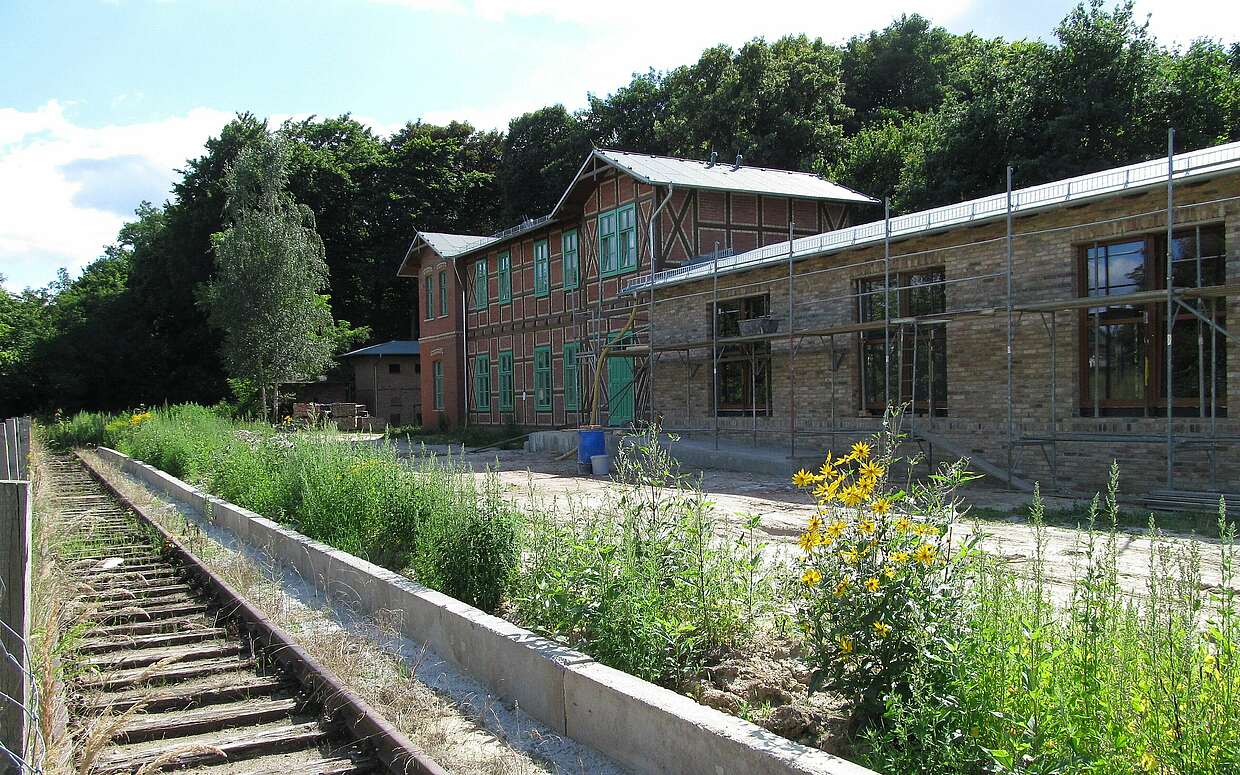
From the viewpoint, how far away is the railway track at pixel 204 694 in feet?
13.7

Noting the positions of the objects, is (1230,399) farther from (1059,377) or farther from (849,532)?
(849,532)

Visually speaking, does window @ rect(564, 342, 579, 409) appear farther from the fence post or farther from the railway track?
the fence post

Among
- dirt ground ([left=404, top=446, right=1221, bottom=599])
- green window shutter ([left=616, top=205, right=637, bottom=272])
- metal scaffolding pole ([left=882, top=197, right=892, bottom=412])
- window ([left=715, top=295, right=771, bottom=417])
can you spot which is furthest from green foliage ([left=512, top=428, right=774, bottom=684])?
green window shutter ([left=616, top=205, right=637, bottom=272])

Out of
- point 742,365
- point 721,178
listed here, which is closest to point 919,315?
point 742,365

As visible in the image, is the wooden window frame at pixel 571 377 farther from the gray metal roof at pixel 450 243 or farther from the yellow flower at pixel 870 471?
the yellow flower at pixel 870 471

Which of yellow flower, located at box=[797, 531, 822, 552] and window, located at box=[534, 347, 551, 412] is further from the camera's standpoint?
window, located at box=[534, 347, 551, 412]

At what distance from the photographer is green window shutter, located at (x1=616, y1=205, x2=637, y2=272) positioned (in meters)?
23.5

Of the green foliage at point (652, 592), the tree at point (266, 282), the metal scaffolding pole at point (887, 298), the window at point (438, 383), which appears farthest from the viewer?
the window at point (438, 383)

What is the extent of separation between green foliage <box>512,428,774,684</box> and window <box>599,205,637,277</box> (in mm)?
18488

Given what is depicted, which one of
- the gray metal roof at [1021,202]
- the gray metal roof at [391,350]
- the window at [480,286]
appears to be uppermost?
the window at [480,286]

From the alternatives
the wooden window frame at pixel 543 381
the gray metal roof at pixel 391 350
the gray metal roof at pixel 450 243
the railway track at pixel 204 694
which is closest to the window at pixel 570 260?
the wooden window frame at pixel 543 381

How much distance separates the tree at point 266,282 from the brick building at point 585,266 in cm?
472

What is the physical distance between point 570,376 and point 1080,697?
78.1ft

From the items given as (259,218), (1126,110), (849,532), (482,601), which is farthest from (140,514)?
(1126,110)
